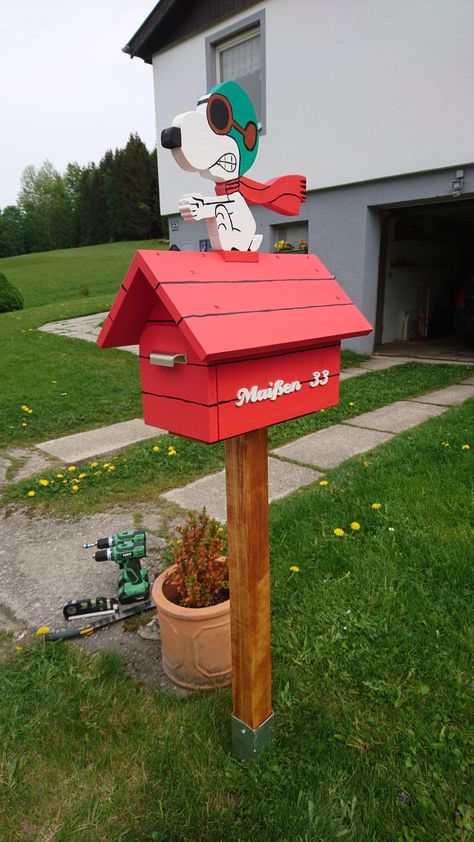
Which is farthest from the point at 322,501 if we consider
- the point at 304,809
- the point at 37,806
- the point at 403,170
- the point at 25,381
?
the point at 403,170

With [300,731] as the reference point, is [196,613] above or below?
above

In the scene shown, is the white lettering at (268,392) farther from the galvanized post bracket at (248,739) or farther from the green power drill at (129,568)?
the green power drill at (129,568)

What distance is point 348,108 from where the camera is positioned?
7.13 metres

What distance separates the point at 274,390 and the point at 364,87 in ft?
23.5

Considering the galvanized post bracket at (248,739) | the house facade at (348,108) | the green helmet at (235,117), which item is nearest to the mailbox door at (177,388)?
the green helmet at (235,117)

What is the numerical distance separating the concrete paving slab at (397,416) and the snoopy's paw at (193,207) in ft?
12.0

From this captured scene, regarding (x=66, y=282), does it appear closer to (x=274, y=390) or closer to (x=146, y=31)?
(x=146, y=31)

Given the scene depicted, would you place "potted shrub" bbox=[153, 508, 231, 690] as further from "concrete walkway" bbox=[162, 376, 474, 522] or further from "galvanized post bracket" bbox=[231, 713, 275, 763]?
"concrete walkway" bbox=[162, 376, 474, 522]

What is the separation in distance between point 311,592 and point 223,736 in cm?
80

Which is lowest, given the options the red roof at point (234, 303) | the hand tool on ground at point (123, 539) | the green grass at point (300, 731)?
the green grass at point (300, 731)

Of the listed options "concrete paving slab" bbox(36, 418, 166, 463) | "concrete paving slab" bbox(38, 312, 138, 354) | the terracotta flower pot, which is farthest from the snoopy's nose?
"concrete paving slab" bbox(38, 312, 138, 354)

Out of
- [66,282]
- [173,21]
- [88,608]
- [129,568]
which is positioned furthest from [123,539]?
[66,282]

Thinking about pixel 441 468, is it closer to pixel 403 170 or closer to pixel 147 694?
pixel 147 694

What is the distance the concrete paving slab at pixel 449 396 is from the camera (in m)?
5.67
